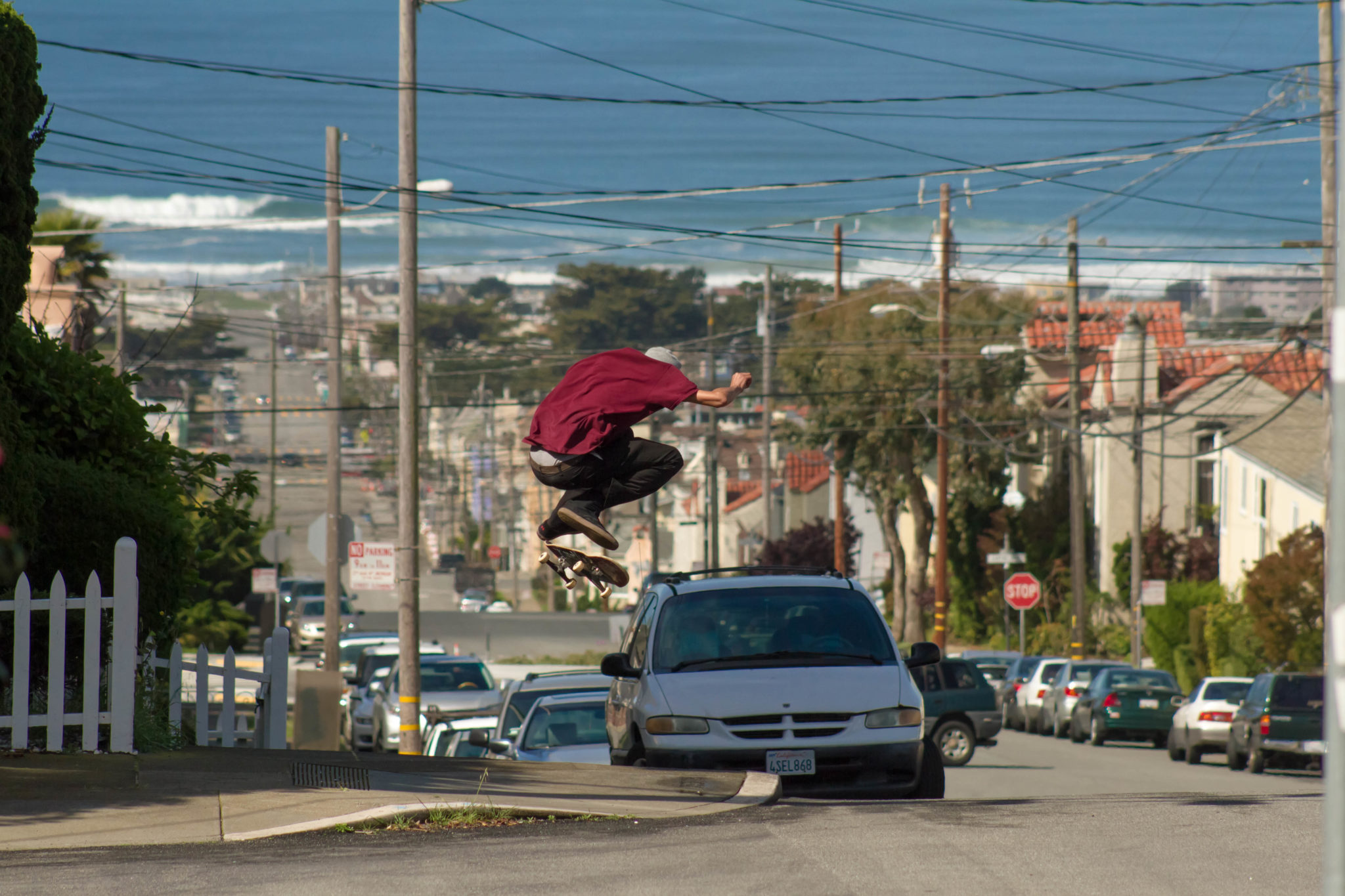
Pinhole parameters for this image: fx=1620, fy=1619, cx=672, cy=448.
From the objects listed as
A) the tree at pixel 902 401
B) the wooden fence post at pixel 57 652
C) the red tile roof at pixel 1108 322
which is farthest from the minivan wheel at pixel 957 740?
the red tile roof at pixel 1108 322

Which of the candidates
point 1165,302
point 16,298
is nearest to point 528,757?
point 16,298

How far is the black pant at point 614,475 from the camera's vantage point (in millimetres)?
9508

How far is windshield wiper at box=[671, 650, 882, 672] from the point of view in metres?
11.7

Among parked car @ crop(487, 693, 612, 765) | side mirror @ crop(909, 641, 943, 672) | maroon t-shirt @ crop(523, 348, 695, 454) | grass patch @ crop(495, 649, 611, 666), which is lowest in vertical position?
grass patch @ crop(495, 649, 611, 666)

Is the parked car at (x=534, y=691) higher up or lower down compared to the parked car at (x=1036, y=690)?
higher up

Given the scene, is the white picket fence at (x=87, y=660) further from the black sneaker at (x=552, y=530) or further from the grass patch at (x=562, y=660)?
the grass patch at (x=562, y=660)

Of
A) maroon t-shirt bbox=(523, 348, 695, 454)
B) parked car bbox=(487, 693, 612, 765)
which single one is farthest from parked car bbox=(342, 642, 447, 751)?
maroon t-shirt bbox=(523, 348, 695, 454)

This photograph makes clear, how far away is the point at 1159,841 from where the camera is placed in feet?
27.6

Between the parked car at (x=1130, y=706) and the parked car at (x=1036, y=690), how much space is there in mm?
3753

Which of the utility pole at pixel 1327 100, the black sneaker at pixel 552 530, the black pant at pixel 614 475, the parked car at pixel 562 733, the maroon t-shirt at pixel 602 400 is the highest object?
the utility pole at pixel 1327 100

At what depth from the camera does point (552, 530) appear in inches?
388

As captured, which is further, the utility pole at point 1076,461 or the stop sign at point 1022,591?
the stop sign at point 1022,591

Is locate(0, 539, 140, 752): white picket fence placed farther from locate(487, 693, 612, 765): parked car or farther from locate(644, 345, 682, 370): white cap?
locate(487, 693, 612, 765): parked car

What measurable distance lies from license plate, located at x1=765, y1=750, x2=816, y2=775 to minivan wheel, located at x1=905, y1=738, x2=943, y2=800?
89cm
